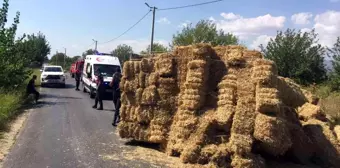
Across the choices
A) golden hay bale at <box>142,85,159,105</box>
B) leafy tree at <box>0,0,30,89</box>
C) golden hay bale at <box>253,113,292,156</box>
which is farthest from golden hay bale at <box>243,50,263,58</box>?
leafy tree at <box>0,0,30,89</box>

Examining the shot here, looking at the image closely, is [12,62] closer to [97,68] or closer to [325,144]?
[97,68]

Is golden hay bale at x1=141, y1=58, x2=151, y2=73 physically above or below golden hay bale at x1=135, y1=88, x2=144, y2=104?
above

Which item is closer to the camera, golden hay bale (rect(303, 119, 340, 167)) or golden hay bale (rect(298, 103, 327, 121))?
golden hay bale (rect(303, 119, 340, 167))

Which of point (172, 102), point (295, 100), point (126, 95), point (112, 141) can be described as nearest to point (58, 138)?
point (112, 141)

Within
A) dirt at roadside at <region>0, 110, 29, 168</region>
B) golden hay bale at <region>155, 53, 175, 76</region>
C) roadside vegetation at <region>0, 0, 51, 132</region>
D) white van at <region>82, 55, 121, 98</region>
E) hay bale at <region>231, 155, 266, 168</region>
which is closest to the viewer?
hay bale at <region>231, 155, 266, 168</region>

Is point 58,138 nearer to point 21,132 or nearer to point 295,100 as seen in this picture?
point 21,132

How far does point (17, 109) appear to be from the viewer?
16219mm

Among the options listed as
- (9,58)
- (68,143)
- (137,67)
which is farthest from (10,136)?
(9,58)

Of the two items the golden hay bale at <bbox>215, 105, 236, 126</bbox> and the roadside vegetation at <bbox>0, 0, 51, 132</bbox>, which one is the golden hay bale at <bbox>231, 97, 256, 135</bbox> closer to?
the golden hay bale at <bbox>215, 105, 236, 126</bbox>

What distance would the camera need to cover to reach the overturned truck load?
8.30 meters

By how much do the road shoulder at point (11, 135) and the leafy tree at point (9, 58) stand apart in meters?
4.97

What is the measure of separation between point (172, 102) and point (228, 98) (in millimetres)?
1567

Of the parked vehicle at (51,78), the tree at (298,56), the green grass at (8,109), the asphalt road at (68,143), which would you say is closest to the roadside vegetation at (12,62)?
the green grass at (8,109)

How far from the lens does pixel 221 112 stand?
28.8ft
